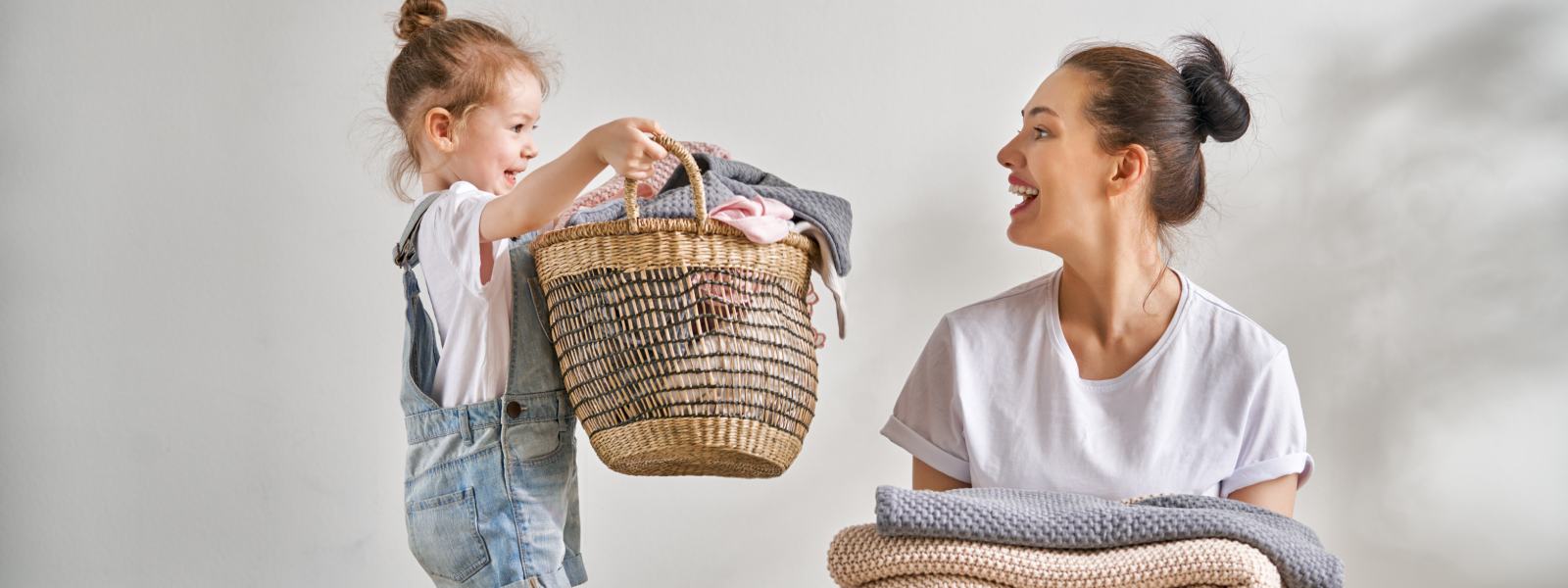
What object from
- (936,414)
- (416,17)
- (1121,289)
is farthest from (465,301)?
(1121,289)

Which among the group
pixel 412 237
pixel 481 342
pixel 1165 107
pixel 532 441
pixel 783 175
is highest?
pixel 1165 107

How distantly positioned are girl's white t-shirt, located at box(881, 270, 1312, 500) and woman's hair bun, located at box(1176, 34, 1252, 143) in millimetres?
209

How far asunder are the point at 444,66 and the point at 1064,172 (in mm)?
811

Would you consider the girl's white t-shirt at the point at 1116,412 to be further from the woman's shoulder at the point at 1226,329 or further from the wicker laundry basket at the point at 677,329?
the wicker laundry basket at the point at 677,329

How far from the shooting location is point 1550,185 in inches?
91.7

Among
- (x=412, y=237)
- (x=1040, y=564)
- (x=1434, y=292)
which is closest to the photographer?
(x=1040, y=564)

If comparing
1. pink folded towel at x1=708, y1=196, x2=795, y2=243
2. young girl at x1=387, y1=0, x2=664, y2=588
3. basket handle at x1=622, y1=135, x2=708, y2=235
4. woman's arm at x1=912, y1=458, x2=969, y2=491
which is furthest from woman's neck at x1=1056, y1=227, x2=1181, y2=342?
young girl at x1=387, y1=0, x2=664, y2=588

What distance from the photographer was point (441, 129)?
174 centimetres

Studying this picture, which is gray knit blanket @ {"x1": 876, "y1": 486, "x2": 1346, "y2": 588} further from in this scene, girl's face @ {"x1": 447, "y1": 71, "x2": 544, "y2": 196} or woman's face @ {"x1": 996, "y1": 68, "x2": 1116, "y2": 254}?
girl's face @ {"x1": 447, "y1": 71, "x2": 544, "y2": 196}

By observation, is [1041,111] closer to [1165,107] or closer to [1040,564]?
[1165,107]

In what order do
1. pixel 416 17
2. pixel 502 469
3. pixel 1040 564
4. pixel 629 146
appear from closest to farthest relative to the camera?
pixel 1040 564 < pixel 629 146 < pixel 502 469 < pixel 416 17

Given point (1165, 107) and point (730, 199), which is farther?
point (1165, 107)

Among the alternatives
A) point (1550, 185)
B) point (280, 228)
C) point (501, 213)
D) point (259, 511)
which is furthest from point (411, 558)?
point (1550, 185)

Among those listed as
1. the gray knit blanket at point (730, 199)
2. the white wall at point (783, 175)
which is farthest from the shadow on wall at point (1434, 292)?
the gray knit blanket at point (730, 199)
